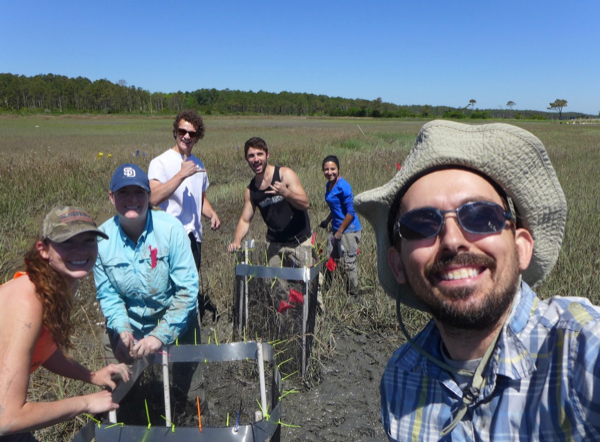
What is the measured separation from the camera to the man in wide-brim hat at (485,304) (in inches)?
37.8

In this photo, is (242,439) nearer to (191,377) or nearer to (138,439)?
(138,439)

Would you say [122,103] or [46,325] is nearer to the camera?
[46,325]

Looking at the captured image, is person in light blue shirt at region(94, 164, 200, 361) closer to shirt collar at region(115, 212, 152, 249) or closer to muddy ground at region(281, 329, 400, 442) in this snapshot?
shirt collar at region(115, 212, 152, 249)

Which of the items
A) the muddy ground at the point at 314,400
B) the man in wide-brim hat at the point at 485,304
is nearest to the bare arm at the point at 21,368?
the muddy ground at the point at 314,400

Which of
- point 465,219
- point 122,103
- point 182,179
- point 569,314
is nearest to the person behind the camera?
point 569,314

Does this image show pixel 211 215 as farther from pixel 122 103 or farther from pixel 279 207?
pixel 122 103

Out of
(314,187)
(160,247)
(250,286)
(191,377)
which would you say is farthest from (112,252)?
(314,187)

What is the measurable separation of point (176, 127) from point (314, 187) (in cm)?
599

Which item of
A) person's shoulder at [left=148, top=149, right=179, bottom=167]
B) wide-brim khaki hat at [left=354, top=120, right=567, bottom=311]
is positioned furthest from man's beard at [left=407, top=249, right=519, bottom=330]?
person's shoulder at [left=148, top=149, right=179, bottom=167]

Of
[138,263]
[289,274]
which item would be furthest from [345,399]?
[138,263]

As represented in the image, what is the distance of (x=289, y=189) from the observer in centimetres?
367

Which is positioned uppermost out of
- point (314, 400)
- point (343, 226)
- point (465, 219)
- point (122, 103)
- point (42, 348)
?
point (122, 103)

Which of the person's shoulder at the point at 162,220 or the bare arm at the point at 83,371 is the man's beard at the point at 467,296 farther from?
the person's shoulder at the point at 162,220

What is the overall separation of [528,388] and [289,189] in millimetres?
2811
